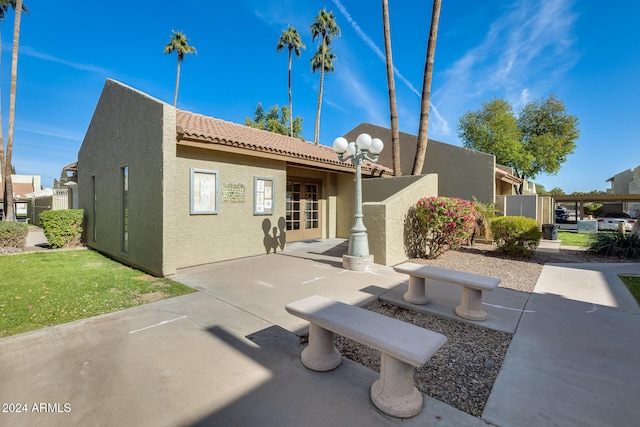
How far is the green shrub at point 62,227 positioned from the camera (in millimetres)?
9758

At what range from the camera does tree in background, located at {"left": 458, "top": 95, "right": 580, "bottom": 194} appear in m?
21.9

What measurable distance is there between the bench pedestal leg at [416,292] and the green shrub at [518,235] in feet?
17.0

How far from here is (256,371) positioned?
8.55 ft

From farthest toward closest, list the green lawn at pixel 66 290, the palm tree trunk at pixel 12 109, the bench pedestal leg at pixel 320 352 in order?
the palm tree trunk at pixel 12 109 < the green lawn at pixel 66 290 < the bench pedestal leg at pixel 320 352

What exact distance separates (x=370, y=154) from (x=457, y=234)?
3.16m

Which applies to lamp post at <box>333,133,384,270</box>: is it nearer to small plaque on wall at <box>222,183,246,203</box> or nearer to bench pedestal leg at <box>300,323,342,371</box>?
small plaque on wall at <box>222,183,246,203</box>

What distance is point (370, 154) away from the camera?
22.8 ft

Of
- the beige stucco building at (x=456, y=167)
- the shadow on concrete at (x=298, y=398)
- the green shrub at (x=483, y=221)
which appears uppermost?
the beige stucco building at (x=456, y=167)

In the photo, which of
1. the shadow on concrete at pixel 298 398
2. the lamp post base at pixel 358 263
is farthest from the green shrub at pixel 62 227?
the shadow on concrete at pixel 298 398

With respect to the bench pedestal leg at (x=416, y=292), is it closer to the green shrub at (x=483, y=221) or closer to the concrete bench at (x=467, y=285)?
the concrete bench at (x=467, y=285)

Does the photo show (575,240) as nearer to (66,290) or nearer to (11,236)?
(66,290)

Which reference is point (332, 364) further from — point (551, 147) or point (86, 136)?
point (551, 147)

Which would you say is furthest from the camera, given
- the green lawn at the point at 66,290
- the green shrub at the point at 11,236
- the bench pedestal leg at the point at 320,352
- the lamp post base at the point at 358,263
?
the green shrub at the point at 11,236

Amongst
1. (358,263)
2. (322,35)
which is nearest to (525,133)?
(322,35)
